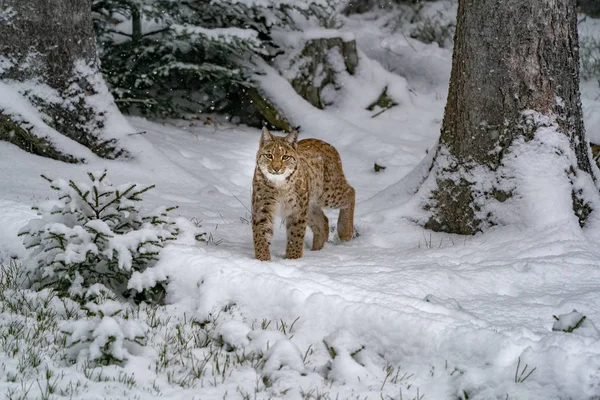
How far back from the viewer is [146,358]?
3404 mm

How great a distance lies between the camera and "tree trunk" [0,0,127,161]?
22.4ft

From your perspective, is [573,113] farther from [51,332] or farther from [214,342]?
[51,332]

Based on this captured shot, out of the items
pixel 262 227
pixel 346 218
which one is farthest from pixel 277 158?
pixel 346 218

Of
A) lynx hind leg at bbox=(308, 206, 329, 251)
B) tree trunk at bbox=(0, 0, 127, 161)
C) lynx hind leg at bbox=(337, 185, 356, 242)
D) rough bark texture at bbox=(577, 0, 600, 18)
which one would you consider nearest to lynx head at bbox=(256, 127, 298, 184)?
lynx hind leg at bbox=(308, 206, 329, 251)

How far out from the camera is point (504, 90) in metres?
5.49

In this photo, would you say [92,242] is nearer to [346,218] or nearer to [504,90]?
[346,218]

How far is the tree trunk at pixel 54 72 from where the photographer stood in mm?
6840

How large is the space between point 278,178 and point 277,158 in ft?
0.56

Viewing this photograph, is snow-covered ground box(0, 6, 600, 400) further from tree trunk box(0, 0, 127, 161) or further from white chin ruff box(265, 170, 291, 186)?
white chin ruff box(265, 170, 291, 186)

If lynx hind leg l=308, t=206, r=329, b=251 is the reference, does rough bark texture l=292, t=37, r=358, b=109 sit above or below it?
above

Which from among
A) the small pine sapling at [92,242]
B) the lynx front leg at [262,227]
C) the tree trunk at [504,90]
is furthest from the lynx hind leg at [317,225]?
the small pine sapling at [92,242]

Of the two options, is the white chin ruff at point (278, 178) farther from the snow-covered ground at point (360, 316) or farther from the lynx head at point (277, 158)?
the snow-covered ground at point (360, 316)

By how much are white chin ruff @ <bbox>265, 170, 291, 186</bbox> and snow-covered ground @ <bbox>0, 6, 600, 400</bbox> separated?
655mm

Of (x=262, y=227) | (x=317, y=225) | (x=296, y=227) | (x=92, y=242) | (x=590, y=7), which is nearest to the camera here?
(x=92, y=242)
